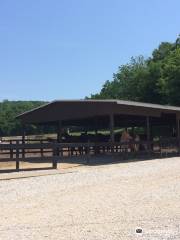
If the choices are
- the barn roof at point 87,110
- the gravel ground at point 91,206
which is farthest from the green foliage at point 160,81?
the gravel ground at point 91,206

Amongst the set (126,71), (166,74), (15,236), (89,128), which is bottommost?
(15,236)

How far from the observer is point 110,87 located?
81250 millimetres

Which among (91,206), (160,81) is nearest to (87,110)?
(91,206)

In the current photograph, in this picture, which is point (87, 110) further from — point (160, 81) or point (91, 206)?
point (160, 81)

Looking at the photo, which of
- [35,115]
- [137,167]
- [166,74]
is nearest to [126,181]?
[137,167]

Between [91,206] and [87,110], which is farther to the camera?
[87,110]

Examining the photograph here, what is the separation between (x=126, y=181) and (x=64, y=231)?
6.66m

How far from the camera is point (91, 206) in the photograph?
32.1 ft

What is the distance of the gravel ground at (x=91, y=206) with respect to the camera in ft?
24.2

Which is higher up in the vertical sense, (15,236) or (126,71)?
(126,71)

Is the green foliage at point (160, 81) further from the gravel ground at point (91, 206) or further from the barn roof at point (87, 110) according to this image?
the gravel ground at point (91, 206)

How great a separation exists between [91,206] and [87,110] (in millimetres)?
14225

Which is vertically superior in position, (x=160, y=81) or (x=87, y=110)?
(x=160, y=81)

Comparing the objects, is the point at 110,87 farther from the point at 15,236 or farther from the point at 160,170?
the point at 15,236
